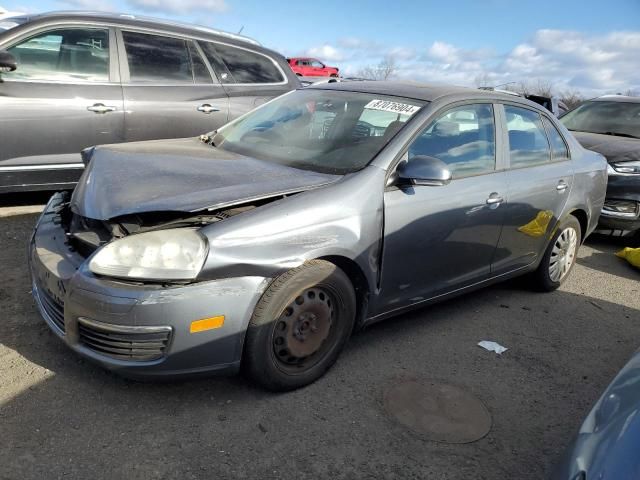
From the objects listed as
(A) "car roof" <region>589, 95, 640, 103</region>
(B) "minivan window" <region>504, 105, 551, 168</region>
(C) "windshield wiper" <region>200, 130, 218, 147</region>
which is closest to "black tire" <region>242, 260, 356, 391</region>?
(C) "windshield wiper" <region>200, 130, 218, 147</region>

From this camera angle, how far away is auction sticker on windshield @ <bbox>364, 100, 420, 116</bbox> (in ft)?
11.3

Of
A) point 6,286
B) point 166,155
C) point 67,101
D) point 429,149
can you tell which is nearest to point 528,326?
point 429,149

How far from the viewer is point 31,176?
16.0ft

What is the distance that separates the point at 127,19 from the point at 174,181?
3336 millimetres

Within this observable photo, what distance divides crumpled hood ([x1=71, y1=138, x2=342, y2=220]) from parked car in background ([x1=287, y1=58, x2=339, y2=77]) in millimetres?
27539

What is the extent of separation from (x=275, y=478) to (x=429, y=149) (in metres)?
2.07

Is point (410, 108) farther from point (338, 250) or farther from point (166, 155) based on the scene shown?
point (166, 155)

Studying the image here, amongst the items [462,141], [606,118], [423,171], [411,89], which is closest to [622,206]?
[606,118]

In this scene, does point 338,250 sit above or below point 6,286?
above

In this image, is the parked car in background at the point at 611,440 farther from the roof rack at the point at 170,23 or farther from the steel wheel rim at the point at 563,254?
the roof rack at the point at 170,23

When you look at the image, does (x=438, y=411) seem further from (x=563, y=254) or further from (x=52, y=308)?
(x=563, y=254)

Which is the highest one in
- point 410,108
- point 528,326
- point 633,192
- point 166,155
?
point 410,108

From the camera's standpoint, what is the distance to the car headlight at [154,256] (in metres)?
2.40

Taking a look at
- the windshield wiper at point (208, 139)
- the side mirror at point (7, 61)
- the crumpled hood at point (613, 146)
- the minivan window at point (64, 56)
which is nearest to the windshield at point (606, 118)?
the crumpled hood at point (613, 146)
